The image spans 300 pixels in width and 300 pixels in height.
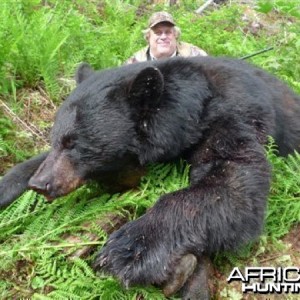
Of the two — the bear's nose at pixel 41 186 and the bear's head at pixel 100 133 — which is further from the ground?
the bear's head at pixel 100 133

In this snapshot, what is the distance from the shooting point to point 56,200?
3416 millimetres

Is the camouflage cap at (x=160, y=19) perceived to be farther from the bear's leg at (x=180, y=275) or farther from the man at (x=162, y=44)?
the bear's leg at (x=180, y=275)

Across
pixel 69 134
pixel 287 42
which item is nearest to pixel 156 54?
pixel 287 42

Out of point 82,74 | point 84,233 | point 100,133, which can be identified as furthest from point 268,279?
point 82,74

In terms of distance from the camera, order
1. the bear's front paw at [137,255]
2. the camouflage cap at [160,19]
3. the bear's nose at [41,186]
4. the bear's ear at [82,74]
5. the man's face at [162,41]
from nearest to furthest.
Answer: the bear's front paw at [137,255] → the bear's nose at [41,186] → the bear's ear at [82,74] → the man's face at [162,41] → the camouflage cap at [160,19]

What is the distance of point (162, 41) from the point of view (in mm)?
6805

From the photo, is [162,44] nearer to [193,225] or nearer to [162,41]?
[162,41]

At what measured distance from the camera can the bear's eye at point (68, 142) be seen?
3.29m

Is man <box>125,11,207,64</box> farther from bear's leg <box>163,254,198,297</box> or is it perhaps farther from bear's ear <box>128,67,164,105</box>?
bear's leg <box>163,254,198,297</box>

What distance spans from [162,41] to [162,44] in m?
0.06

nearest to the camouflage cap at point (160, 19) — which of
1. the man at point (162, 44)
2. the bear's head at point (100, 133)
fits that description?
the man at point (162, 44)

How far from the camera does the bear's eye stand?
329 centimetres

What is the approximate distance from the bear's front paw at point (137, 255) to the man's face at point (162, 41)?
166 inches

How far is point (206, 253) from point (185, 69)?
1471 millimetres
